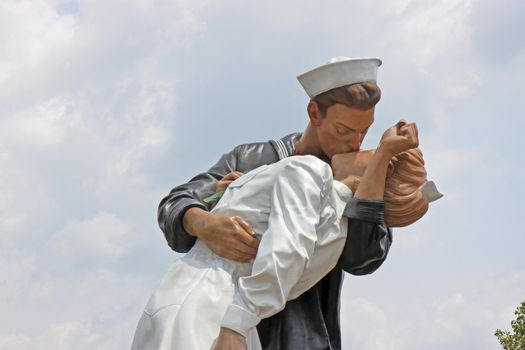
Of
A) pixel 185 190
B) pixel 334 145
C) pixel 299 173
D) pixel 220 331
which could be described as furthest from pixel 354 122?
pixel 220 331

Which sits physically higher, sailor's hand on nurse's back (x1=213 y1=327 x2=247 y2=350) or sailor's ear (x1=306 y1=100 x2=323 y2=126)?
sailor's ear (x1=306 y1=100 x2=323 y2=126)

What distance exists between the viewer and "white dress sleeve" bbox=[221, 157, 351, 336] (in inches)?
181

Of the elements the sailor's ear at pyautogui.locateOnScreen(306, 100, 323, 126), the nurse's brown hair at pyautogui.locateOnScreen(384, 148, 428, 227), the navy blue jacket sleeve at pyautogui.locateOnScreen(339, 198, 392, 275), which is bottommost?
the navy blue jacket sleeve at pyautogui.locateOnScreen(339, 198, 392, 275)

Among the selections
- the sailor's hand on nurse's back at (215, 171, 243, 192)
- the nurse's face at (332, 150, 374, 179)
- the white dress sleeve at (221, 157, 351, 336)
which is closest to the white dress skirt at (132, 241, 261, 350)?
the white dress sleeve at (221, 157, 351, 336)

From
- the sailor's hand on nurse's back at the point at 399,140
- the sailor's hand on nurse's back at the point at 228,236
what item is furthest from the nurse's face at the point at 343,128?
the sailor's hand on nurse's back at the point at 228,236

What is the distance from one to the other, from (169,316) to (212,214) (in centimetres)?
68

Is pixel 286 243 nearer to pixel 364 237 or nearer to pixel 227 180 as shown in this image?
pixel 364 237

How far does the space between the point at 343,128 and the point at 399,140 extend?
477 mm

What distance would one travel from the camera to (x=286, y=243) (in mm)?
4715

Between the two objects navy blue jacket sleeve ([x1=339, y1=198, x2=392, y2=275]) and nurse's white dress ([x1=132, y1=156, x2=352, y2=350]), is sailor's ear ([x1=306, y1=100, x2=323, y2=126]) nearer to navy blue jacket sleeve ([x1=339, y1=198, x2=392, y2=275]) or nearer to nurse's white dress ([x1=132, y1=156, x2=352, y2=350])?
nurse's white dress ([x1=132, y1=156, x2=352, y2=350])

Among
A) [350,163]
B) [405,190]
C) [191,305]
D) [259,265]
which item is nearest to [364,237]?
[405,190]

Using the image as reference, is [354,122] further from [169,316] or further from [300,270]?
[169,316]

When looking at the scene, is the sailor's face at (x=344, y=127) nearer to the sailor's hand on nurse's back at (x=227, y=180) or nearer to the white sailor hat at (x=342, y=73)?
the white sailor hat at (x=342, y=73)

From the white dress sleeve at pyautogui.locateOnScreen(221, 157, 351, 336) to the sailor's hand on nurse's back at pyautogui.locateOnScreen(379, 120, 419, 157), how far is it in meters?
0.34
